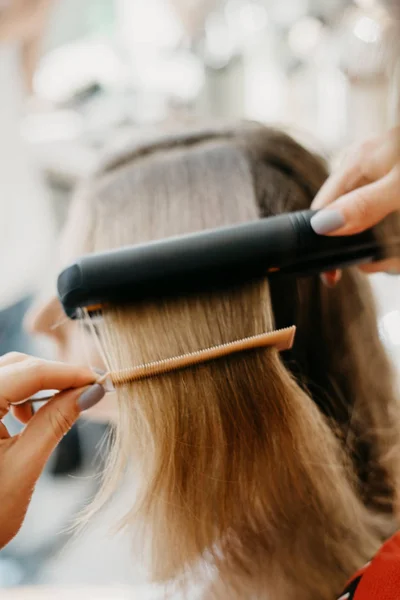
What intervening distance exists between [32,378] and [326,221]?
0.31m

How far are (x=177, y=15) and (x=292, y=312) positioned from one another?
935 millimetres

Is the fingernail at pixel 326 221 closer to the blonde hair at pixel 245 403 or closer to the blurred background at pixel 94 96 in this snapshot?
the blonde hair at pixel 245 403

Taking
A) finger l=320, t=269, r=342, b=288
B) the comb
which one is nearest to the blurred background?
finger l=320, t=269, r=342, b=288

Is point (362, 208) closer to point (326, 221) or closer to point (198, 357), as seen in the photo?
point (326, 221)

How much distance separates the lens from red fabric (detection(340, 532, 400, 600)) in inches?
16.6

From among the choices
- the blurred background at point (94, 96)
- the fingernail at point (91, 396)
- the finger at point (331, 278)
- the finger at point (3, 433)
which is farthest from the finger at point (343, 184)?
the blurred background at point (94, 96)

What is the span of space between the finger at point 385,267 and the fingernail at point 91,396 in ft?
1.07

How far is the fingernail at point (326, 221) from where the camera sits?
0.45m

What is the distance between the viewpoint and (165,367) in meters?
0.45

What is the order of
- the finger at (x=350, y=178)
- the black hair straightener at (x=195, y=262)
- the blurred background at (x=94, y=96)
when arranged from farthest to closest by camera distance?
the blurred background at (x=94, y=96) < the finger at (x=350, y=178) < the black hair straightener at (x=195, y=262)

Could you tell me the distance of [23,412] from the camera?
503 mm

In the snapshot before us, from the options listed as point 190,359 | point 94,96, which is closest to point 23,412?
point 190,359

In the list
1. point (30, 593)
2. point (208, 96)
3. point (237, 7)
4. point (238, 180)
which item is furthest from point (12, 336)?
point (237, 7)

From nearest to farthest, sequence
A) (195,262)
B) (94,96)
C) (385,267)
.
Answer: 1. (195,262)
2. (385,267)
3. (94,96)
